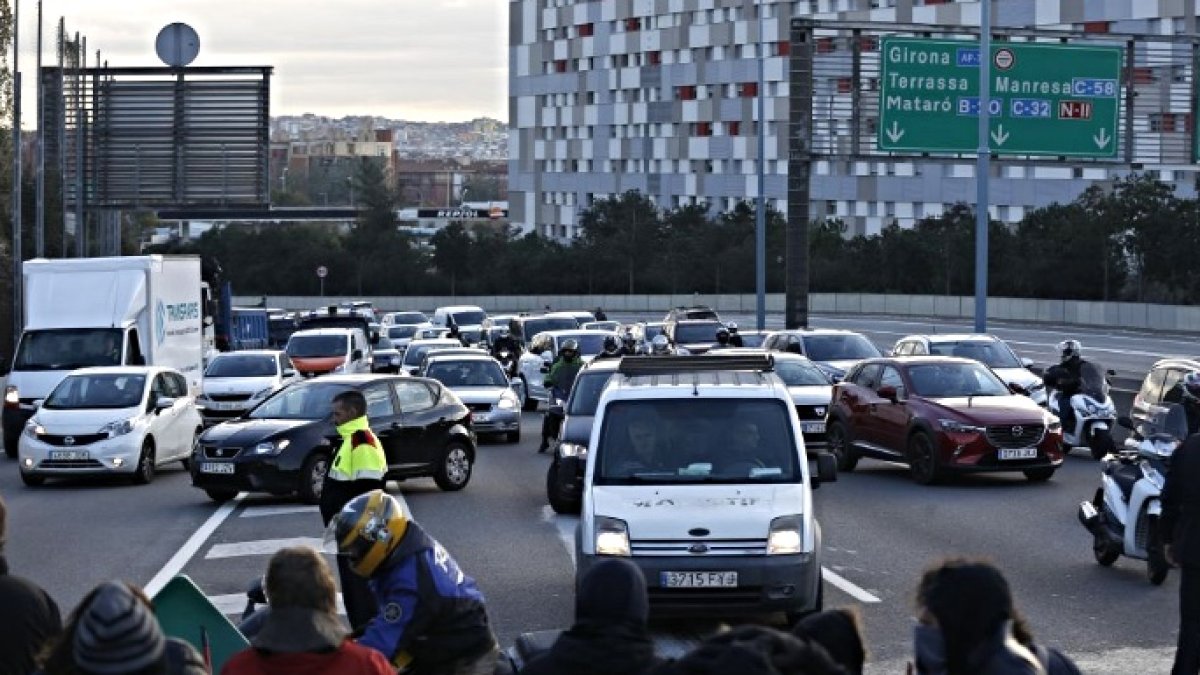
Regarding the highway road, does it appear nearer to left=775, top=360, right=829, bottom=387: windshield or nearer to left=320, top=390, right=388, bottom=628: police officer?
left=320, top=390, right=388, bottom=628: police officer

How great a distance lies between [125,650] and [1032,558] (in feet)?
45.0

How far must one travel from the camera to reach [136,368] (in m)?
29.6

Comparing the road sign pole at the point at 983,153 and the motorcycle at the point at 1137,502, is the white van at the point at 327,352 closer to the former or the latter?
the road sign pole at the point at 983,153

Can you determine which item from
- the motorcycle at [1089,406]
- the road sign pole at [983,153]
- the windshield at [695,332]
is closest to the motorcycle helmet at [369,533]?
the motorcycle at [1089,406]

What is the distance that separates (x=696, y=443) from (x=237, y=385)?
2495 centimetres

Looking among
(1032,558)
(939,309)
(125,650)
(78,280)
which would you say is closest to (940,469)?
(1032,558)

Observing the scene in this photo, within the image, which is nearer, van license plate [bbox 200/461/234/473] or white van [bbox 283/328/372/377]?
van license plate [bbox 200/461/234/473]

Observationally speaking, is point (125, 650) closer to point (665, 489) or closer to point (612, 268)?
point (665, 489)

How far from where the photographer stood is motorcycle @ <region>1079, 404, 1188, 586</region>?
53.8ft

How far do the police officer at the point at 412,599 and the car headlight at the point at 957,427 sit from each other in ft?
57.0

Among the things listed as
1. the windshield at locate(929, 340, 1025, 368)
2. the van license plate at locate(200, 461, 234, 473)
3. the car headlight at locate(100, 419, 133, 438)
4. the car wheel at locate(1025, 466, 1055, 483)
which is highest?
the windshield at locate(929, 340, 1025, 368)

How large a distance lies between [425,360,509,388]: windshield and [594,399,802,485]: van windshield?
20.4 metres

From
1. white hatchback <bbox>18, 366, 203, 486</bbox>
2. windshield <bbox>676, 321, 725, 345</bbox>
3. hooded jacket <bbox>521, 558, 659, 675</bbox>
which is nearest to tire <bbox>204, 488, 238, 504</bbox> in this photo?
white hatchback <bbox>18, 366, 203, 486</bbox>

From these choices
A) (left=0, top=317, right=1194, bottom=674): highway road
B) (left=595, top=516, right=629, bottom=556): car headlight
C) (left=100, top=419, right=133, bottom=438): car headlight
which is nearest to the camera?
(left=595, top=516, right=629, bottom=556): car headlight
